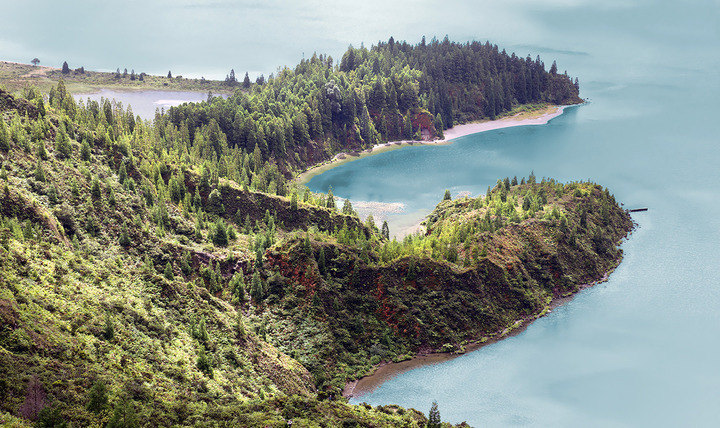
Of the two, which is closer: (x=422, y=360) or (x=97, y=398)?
(x=97, y=398)

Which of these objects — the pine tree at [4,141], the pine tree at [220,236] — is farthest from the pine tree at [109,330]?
the pine tree at [4,141]

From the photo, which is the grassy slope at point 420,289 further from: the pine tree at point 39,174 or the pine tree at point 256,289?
the pine tree at point 39,174

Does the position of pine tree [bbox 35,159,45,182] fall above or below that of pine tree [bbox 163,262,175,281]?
above

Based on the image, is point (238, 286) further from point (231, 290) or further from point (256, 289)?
point (256, 289)

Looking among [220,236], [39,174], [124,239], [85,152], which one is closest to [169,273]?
[124,239]

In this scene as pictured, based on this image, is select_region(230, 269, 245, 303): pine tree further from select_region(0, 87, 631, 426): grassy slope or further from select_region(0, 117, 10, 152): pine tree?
select_region(0, 117, 10, 152): pine tree

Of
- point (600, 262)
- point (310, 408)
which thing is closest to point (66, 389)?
point (310, 408)

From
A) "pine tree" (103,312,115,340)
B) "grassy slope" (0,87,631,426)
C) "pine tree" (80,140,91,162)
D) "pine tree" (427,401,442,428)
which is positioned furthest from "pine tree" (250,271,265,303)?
"pine tree" (80,140,91,162)
